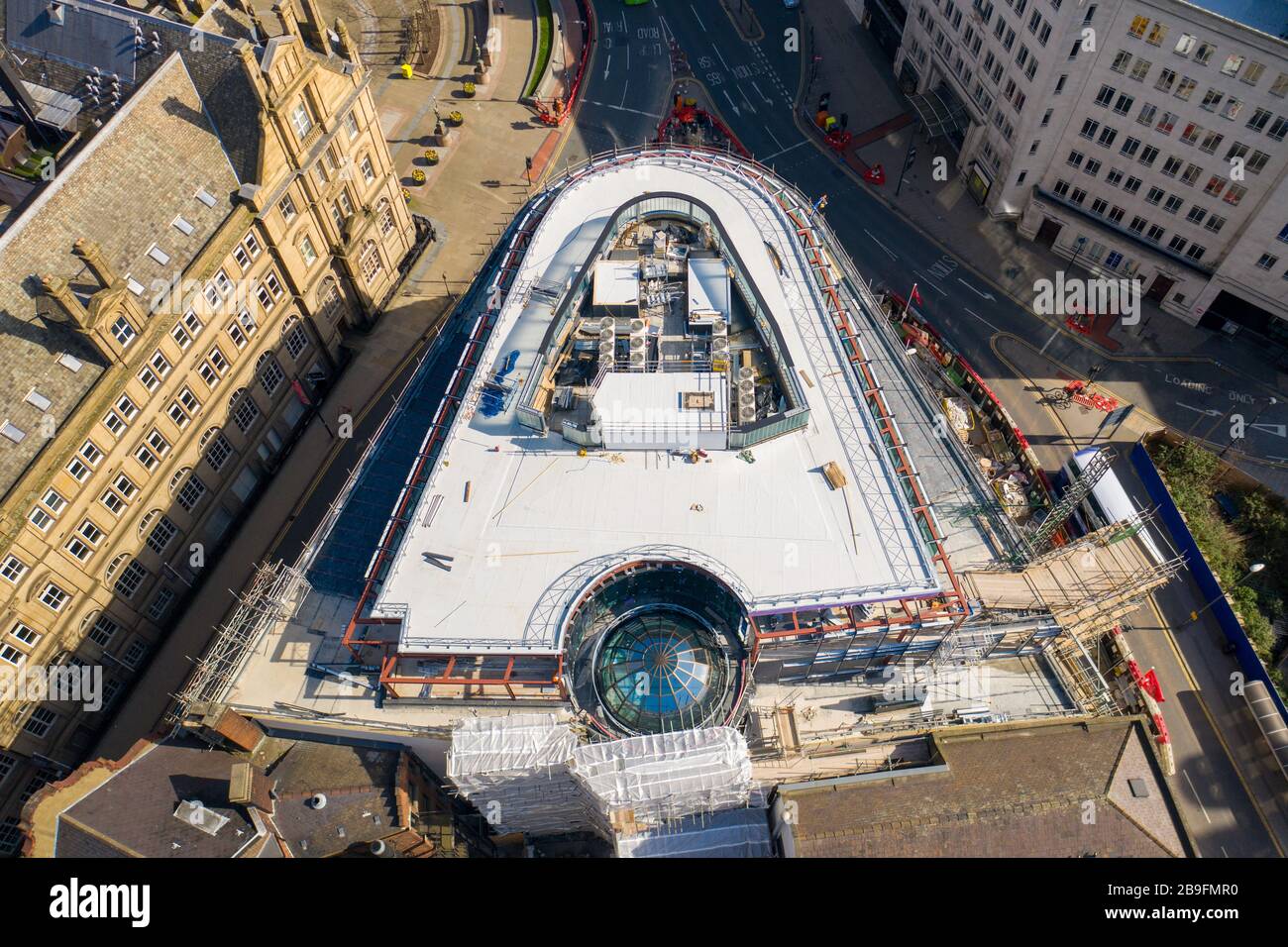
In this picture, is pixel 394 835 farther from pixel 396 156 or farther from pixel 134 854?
pixel 396 156

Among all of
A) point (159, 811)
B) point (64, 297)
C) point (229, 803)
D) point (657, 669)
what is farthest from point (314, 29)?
point (159, 811)

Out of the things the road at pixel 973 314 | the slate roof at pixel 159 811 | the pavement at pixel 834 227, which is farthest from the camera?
the pavement at pixel 834 227

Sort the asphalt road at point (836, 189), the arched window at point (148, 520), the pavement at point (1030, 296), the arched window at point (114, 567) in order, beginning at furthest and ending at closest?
the asphalt road at point (836, 189), the pavement at point (1030, 296), the arched window at point (148, 520), the arched window at point (114, 567)

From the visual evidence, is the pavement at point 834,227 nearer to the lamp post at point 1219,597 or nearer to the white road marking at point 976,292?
the white road marking at point 976,292

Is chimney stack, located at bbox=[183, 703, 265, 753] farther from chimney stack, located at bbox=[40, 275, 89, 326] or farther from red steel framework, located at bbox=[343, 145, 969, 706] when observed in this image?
chimney stack, located at bbox=[40, 275, 89, 326]

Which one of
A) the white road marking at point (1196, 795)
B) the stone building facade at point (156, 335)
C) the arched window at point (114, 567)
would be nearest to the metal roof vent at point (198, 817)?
the stone building facade at point (156, 335)

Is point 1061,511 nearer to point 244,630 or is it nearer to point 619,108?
point 244,630

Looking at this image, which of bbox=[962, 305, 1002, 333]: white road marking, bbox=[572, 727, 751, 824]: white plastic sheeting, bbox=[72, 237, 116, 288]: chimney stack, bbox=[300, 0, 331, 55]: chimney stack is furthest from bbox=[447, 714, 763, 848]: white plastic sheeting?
bbox=[300, 0, 331, 55]: chimney stack

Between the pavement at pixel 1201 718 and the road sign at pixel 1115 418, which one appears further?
the road sign at pixel 1115 418
